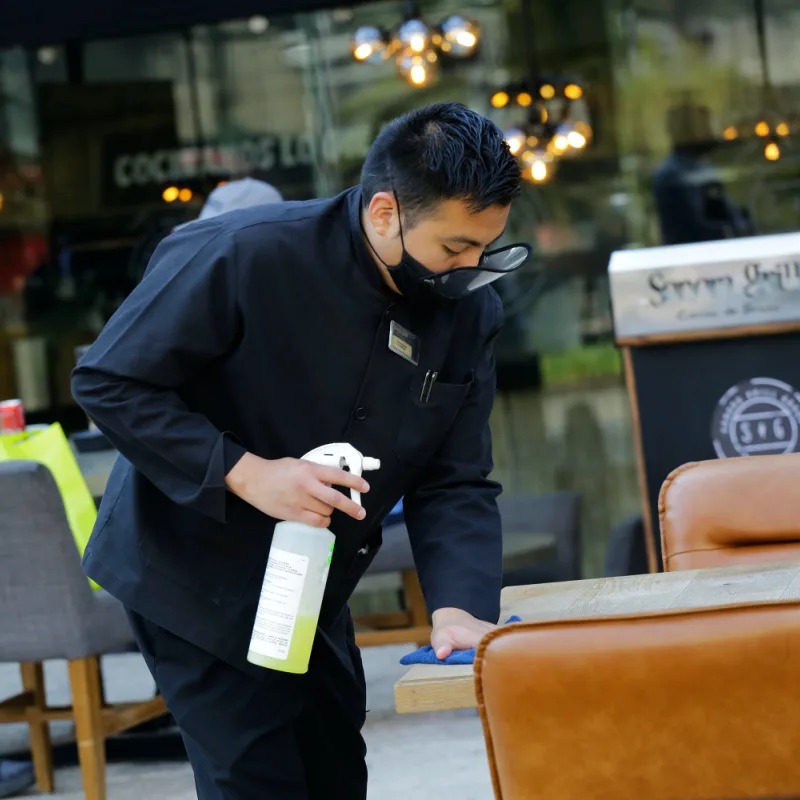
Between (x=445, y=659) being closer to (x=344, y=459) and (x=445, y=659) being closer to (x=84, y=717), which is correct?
(x=344, y=459)

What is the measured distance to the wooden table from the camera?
1592 mm

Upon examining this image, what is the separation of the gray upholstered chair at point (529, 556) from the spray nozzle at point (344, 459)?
2.48 metres

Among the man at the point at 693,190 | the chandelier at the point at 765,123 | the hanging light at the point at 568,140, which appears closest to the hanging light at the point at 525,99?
the hanging light at the point at 568,140

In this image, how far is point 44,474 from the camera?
137 inches

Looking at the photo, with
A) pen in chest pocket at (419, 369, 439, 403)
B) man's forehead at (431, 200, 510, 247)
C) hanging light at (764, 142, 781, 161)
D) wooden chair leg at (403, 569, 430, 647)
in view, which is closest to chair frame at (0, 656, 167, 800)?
wooden chair leg at (403, 569, 430, 647)

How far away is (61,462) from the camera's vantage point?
3617 millimetres

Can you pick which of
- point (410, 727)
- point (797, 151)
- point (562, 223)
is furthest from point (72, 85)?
point (410, 727)

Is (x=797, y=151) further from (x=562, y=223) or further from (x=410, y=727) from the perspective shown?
(x=410, y=727)

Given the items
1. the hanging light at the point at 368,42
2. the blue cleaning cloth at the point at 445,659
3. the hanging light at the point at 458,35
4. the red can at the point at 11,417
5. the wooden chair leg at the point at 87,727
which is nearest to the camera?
the blue cleaning cloth at the point at 445,659

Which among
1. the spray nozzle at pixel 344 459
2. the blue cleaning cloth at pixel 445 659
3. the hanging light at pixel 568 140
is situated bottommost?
the blue cleaning cloth at pixel 445 659

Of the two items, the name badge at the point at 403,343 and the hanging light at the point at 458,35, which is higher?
the hanging light at the point at 458,35

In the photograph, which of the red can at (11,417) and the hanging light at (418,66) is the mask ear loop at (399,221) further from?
the hanging light at (418,66)

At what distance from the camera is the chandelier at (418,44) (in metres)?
6.25

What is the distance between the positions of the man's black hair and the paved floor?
2.16m
